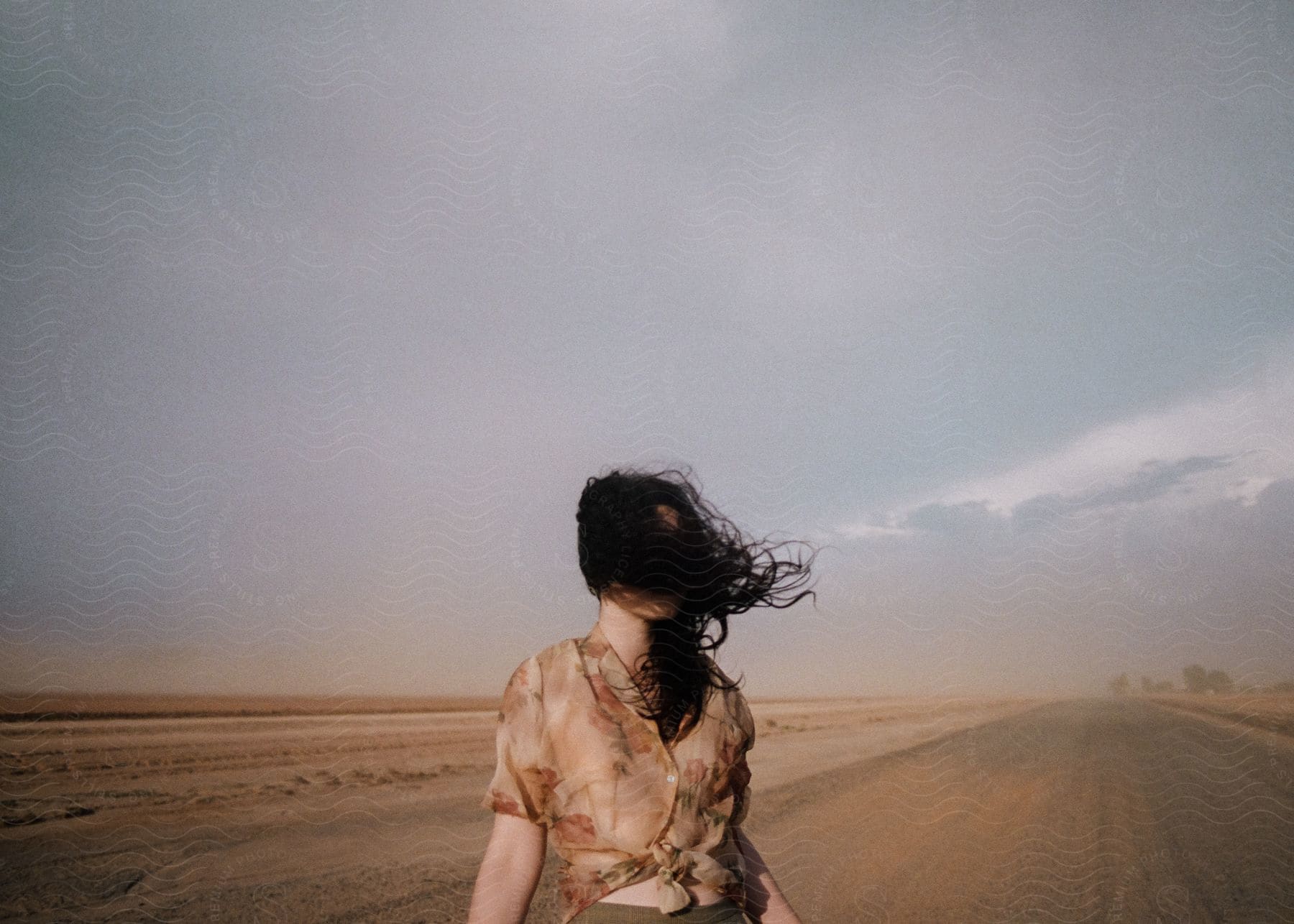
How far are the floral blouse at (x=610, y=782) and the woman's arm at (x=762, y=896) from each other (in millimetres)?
67

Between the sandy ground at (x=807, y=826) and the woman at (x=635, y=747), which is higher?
the woman at (x=635, y=747)

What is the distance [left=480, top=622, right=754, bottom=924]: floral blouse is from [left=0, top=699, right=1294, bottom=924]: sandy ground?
3.27m

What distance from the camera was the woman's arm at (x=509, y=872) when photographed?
1.54 m

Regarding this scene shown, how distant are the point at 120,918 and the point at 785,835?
165 inches

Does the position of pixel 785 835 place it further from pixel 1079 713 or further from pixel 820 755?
pixel 1079 713

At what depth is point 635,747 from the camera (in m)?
1.61

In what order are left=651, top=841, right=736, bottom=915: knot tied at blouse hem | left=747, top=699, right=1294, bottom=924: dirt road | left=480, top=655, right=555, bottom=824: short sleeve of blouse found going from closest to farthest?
1. left=651, top=841, right=736, bottom=915: knot tied at blouse hem
2. left=480, top=655, right=555, bottom=824: short sleeve of blouse
3. left=747, top=699, right=1294, bottom=924: dirt road

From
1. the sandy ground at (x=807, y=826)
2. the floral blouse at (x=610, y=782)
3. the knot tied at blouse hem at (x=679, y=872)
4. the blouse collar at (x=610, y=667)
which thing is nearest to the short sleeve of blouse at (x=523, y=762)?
the floral blouse at (x=610, y=782)

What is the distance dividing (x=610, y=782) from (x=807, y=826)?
5.57 metres

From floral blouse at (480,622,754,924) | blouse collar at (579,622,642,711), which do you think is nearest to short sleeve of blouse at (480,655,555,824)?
floral blouse at (480,622,754,924)

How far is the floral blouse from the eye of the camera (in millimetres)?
1534

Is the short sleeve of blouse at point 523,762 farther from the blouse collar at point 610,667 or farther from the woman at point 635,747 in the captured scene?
the blouse collar at point 610,667

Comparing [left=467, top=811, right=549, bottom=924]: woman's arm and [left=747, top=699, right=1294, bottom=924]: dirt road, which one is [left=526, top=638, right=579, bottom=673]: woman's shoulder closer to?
[left=467, top=811, right=549, bottom=924]: woman's arm

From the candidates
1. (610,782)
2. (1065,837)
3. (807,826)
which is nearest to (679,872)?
(610,782)
